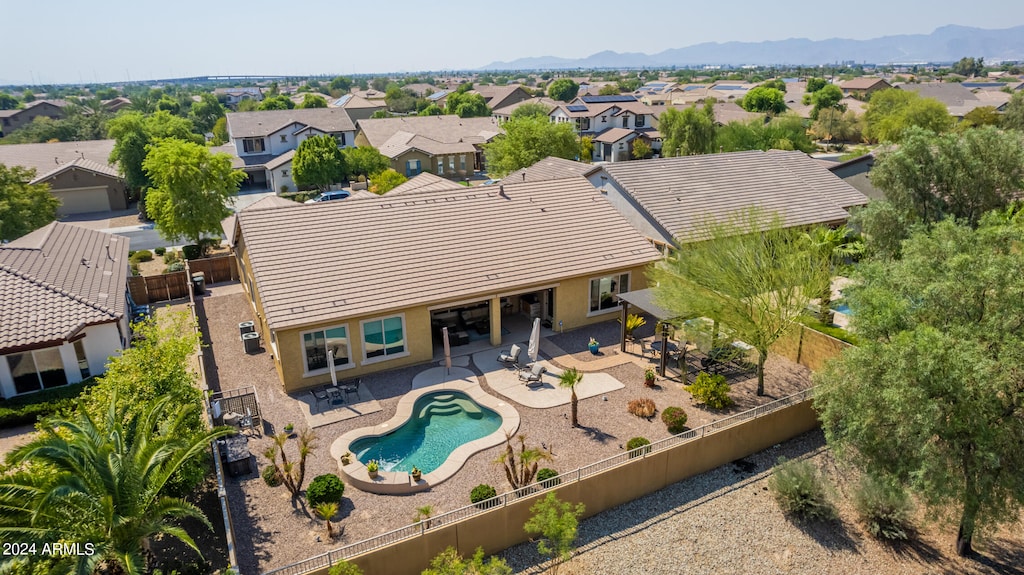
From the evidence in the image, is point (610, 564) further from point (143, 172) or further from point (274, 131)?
point (274, 131)

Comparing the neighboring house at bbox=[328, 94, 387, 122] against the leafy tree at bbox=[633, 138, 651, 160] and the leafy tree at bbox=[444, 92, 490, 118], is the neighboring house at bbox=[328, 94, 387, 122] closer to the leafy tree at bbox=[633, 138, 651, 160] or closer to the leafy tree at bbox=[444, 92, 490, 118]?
the leafy tree at bbox=[444, 92, 490, 118]

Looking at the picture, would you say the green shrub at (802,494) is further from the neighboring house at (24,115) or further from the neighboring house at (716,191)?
the neighboring house at (24,115)

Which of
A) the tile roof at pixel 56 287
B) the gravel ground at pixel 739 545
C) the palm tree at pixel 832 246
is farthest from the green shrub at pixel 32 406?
the palm tree at pixel 832 246

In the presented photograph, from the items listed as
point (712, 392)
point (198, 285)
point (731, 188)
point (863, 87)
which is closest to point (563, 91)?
point (863, 87)

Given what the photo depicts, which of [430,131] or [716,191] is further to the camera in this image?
[430,131]

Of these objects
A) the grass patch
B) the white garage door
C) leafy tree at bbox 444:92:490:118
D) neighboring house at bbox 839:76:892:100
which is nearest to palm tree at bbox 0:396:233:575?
the grass patch

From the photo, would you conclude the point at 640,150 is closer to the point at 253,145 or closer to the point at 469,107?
the point at 253,145
